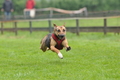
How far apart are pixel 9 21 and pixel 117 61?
619 inches

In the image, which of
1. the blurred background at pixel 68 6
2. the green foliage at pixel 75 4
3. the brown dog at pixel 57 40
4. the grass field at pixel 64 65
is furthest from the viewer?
the green foliage at pixel 75 4

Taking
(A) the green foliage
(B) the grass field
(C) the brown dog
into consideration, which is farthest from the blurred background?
(C) the brown dog

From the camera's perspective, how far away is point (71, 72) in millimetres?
8117

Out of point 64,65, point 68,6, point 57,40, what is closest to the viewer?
point 64,65

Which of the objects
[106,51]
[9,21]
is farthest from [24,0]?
[106,51]

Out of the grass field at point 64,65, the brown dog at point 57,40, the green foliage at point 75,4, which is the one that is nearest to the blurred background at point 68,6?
the green foliage at point 75,4

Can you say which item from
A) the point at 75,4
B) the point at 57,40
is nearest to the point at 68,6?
the point at 75,4

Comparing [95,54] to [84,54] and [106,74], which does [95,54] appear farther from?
[106,74]

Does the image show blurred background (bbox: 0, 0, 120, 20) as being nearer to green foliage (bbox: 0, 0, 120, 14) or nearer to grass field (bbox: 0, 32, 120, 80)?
green foliage (bbox: 0, 0, 120, 14)

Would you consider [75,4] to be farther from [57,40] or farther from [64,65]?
[64,65]

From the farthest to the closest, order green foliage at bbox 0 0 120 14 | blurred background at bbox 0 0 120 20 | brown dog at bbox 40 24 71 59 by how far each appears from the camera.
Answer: green foliage at bbox 0 0 120 14 < blurred background at bbox 0 0 120 20 < brown dog at bbox 40 24 71 59

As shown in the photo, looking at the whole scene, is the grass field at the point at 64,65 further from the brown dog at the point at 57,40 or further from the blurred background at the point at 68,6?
the blurred background at the point at 68,6

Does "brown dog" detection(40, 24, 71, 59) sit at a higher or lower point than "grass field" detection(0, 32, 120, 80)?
higher

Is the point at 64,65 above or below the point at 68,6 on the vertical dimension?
above
